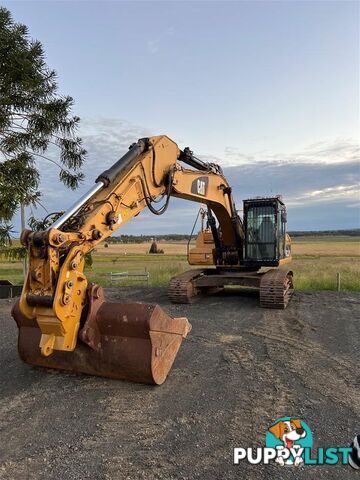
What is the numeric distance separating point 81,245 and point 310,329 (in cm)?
565

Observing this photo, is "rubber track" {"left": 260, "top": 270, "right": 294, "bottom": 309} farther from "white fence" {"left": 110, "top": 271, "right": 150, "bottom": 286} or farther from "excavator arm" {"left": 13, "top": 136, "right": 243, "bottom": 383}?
"white fence" {"left": 110, "top": 271, "right": 150, "bottom": 286}

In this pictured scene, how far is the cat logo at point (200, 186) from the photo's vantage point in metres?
9.02

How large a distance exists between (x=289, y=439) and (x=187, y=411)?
3.64 feet

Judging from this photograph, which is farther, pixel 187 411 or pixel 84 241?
pixel 84 241

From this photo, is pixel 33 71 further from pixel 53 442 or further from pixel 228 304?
pixel 53 442

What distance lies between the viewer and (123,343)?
515 cm

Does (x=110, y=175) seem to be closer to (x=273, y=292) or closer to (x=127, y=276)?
(x=273, y=292)

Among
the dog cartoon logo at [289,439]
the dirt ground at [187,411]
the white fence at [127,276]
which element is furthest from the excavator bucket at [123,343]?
the white fence at [127,276]

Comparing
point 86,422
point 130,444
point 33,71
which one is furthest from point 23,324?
point 33,71

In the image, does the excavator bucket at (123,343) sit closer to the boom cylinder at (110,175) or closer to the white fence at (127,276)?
the boom cylinder at (110,175)

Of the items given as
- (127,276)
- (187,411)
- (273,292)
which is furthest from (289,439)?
(127,276)

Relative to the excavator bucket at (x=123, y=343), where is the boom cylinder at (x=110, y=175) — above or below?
above

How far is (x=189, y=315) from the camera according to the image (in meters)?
10.1

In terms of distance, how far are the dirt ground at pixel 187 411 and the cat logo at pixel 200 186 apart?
316 centimetres
